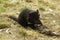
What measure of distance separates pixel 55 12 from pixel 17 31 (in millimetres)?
2825

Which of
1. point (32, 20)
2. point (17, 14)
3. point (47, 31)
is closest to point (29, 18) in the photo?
point (32, 20)

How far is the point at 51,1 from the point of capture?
35.5 feet

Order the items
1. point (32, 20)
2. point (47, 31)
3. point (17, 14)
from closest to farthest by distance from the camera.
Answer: point (47, 31) < point (32, 20) < point (17, 14)

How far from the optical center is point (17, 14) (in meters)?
8.44

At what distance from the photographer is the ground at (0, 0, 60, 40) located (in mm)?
6730

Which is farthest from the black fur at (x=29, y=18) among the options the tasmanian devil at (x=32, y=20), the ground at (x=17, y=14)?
the ground at (x=17, y=14)

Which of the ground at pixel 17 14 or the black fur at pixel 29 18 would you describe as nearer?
the ground at pixel 17 14

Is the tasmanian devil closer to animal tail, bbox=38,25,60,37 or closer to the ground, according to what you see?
animal tail, bbox=38,25,60,37

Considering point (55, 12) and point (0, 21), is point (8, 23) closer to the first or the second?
point (0, 21)

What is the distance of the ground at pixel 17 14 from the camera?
22.1ft

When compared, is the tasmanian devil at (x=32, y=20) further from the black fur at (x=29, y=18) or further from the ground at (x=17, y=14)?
the ground at (x=17, y=14)

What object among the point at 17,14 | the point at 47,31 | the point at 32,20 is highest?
the point at 32,20

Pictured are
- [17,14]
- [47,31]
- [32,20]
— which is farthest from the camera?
[17,14]

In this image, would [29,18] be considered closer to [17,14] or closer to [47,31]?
[47,31]
